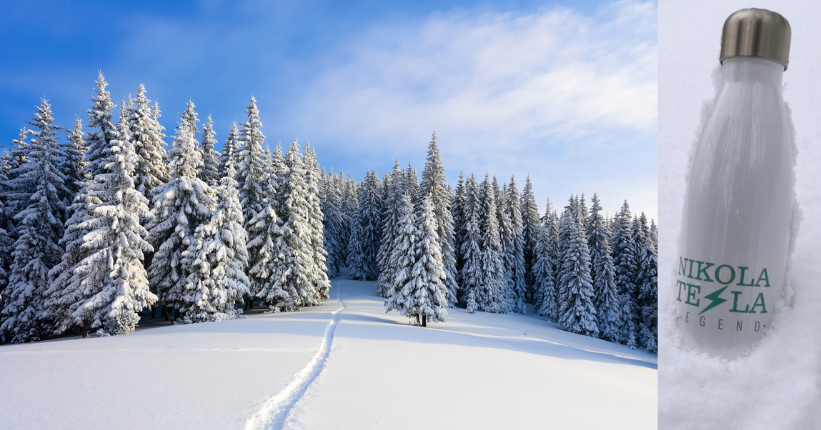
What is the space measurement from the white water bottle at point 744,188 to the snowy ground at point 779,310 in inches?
12.6

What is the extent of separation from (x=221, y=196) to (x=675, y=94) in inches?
1049

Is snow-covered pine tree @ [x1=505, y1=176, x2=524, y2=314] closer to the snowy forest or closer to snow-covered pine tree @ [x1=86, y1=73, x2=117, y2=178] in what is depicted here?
the snowy forest

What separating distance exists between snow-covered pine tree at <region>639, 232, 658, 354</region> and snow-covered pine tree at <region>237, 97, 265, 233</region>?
31.6 meters

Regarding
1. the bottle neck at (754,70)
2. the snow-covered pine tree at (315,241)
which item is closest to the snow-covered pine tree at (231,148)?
the snow-covered pine tree at (315,241)

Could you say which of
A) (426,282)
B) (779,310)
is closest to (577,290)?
(426,282)

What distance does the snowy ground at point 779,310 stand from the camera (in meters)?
2.52

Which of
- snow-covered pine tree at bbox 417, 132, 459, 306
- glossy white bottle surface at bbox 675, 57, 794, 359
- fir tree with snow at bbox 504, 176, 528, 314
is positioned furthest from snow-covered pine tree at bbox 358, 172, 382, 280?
glossy white bottle surface at bbox 675, 57, 794, 359

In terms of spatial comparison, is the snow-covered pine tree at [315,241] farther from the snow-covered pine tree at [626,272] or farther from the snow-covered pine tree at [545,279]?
the snow-covered pine tree at [626,272]

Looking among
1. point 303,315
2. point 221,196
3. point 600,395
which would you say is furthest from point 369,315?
point 600,395

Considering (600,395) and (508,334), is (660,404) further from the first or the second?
(508,334)

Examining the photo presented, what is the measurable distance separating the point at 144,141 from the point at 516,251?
125ft

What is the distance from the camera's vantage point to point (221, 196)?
26094 mm

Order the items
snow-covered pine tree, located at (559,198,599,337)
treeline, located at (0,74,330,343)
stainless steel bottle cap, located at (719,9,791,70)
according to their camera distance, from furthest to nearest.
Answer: snow-covered pine tree, located at (559,198,599,337)
treeline, located at (0,74,330,343)
stainless steel bottle cap, located at (719,9,791,70)

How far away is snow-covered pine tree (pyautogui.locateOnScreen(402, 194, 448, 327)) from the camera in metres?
26.2
